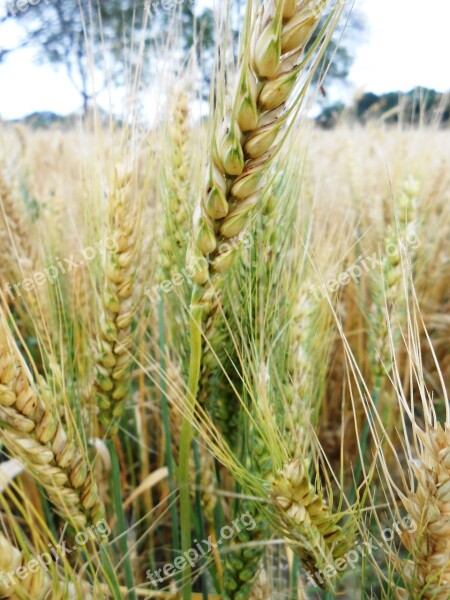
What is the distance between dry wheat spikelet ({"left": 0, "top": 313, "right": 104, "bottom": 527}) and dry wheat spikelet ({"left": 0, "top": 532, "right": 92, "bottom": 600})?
7 cm

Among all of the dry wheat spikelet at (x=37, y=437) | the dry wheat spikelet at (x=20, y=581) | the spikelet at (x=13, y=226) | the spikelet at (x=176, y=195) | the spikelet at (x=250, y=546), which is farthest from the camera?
the spikelet at (x=13, y=226)

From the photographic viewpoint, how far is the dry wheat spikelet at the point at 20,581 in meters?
0.46

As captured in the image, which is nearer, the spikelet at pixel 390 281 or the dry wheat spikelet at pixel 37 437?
the dry wheat spikelet at pixel 37 437

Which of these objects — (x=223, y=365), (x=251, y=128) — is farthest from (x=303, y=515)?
(x=251, y=128)

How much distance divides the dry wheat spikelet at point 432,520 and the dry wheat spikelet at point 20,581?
0.37 m

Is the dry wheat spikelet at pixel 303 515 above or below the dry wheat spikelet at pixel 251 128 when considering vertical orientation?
below

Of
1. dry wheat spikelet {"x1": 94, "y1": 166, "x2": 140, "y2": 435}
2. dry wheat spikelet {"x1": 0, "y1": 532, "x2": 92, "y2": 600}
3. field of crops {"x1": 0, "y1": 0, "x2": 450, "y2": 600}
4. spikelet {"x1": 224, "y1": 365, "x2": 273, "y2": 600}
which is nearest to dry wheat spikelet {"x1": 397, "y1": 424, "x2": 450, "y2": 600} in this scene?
field of crops {"x1": 0, "y1": 0, "x2": 450, "y2": 600}

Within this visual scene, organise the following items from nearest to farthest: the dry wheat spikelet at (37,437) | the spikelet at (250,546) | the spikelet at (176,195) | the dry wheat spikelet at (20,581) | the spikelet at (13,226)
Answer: the dry wheat spikelet at (20,581) → the dry wheat spikelet at (37,437) → the spikelet at (250,546) → the spikelet at (176,195) → the spikelet at (13,226)

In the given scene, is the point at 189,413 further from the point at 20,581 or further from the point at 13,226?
the point at 13,226

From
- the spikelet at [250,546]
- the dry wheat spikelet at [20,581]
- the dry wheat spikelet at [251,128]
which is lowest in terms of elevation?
the spikelet at [250,546]

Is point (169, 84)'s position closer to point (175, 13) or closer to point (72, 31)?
point (175, 13)

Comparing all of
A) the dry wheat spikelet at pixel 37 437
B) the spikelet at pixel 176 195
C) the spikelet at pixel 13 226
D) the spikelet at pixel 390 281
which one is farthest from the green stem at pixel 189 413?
the spikelet at pixel 13 226

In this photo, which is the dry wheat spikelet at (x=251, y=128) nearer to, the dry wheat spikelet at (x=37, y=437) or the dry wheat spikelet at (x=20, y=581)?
the dry wheat spikelet at (x=37, y=437)

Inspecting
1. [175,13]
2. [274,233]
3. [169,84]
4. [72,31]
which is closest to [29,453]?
[274,233]
